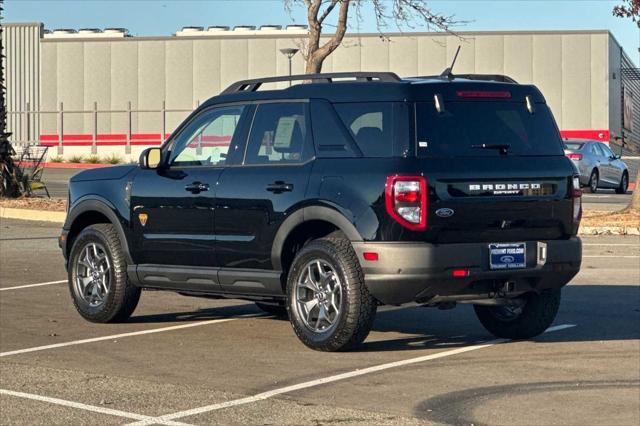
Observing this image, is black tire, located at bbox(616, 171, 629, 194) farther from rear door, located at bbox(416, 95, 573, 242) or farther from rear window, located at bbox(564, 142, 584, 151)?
rear door, located at bbox(416, 95, 573, 242)

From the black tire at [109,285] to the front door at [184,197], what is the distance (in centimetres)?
22

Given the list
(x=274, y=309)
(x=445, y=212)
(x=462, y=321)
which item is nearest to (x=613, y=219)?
(x=462, y=321)

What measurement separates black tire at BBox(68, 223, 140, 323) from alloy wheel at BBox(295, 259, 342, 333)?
204 cm

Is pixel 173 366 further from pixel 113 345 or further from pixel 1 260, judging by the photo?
pixel 1 260

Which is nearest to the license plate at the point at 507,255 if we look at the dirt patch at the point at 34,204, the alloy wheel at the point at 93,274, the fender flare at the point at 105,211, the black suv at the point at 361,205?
the black suv at the point at 361,205

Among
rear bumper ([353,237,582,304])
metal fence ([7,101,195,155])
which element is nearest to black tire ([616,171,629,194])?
rear bumper ([353,237,582,304])

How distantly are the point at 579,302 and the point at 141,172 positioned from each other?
4.41 m

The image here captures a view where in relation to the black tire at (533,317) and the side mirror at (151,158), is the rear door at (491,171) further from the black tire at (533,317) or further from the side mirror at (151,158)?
the side mirror at (151,158)

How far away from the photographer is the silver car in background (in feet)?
110

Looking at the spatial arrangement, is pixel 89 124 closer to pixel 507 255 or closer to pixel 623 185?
pixel 623 185

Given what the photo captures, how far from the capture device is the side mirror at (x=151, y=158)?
11375 mm

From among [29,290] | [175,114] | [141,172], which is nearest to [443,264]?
[141,172]

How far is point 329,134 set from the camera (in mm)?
10312

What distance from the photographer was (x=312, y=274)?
401 inches
